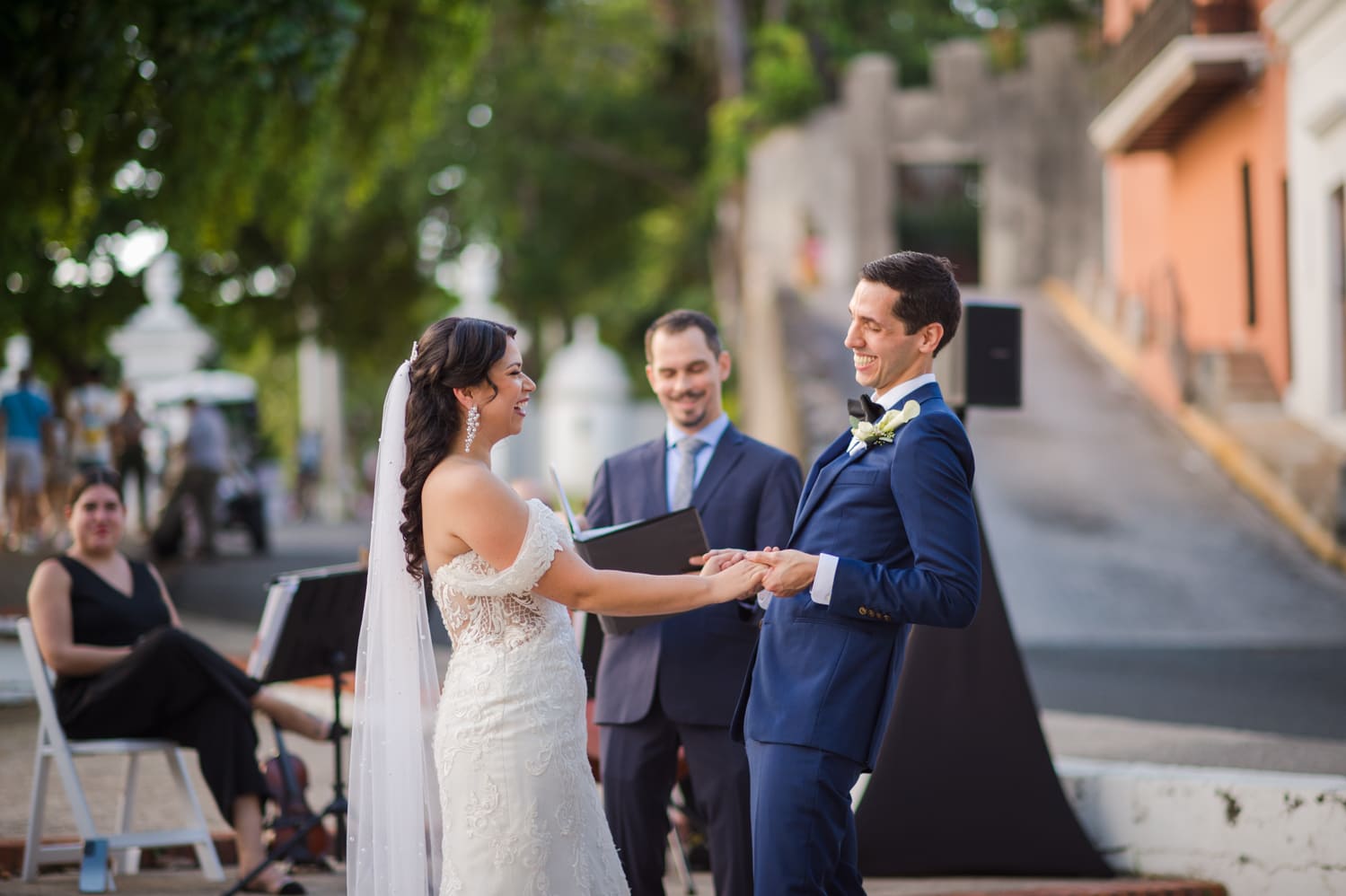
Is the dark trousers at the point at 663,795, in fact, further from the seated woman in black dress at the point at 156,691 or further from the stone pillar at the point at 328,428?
the stone pillar at the point at 328,428

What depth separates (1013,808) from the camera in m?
6.49

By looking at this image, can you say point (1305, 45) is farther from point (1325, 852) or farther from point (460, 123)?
point (460, 123)

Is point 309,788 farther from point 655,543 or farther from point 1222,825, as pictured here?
point 1222,825

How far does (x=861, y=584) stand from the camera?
3.90 metres

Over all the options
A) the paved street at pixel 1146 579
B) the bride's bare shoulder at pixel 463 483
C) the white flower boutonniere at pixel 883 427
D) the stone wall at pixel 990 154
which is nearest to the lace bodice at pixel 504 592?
the bride's bare shoulder at pixel 463 483

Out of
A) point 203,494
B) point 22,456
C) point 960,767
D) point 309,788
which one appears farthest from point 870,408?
point 203,494

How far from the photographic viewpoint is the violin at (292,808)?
23.5 ft

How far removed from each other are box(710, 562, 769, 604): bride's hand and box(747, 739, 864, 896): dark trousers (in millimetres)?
424

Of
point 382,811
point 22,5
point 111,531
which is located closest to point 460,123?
point 22,5

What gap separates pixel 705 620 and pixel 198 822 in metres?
2.87

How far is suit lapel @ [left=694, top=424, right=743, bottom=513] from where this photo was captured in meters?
5.37

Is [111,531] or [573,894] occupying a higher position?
[111,531]

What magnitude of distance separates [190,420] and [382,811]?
616 inches

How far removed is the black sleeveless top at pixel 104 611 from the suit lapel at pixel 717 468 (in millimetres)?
3029
